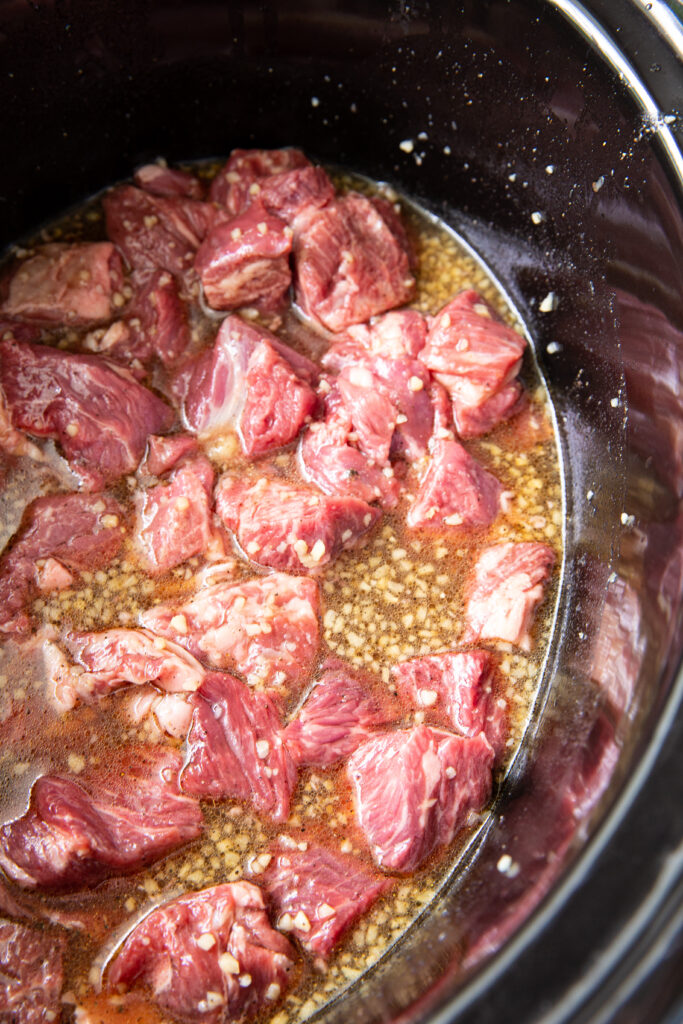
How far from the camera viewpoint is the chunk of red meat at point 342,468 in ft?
10.4

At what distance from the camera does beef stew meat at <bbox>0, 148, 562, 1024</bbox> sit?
2.66 m

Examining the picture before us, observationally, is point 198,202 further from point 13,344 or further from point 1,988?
point 1,988

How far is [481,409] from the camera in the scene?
3332 millimetres

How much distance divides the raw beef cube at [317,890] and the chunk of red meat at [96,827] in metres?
0.30

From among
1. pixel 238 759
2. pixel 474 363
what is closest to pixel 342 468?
pixel 474 363

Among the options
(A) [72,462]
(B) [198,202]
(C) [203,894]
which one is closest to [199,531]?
(A) [72,462]

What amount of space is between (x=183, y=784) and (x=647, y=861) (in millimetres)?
1436

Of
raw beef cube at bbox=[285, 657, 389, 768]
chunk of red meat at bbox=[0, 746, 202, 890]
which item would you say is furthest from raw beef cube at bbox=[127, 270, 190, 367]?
chunk of red meat at bbox=[0, 746, 202, 890]

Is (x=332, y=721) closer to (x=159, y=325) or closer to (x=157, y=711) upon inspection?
(x=157, y=711)

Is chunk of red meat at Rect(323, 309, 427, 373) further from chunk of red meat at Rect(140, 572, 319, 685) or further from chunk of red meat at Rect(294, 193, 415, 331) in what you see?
chunk of red meat at Rect(140, 572, 319, 685)

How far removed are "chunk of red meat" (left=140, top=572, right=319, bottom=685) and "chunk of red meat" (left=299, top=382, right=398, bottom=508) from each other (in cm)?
45

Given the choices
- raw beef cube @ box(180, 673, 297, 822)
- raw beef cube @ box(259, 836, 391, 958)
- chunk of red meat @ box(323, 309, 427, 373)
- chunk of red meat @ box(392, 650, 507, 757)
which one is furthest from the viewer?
chunk of red meat @ box(323, 309, 427, 373)

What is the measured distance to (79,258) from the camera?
351cm

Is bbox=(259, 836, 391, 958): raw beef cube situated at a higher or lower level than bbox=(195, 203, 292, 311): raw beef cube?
lower
